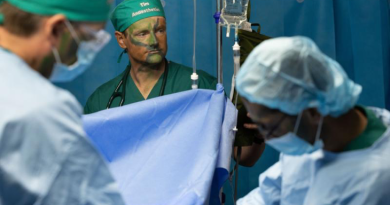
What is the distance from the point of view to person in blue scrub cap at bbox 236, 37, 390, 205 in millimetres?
1355

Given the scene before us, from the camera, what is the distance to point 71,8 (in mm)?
1298

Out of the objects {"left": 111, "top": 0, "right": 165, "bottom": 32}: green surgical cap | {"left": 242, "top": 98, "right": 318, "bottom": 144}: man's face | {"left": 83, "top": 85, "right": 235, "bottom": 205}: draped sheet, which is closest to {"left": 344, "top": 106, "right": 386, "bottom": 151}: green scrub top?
{"left": 242, "top": 98, "right": 318, "bottom": 144}: man's face

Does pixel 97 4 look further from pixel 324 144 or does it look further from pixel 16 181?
pixel 324 144

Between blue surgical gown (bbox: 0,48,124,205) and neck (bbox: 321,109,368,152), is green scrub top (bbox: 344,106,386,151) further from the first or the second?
blue surgical gown (bbox: 0,48,124,205)

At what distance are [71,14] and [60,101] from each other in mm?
208

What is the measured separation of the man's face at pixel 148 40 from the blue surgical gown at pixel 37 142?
151 cm

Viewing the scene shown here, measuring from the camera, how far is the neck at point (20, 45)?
1268 mm

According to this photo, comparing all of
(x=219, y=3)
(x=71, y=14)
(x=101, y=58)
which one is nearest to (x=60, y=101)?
(x=71, y=14)

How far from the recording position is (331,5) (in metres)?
2.99

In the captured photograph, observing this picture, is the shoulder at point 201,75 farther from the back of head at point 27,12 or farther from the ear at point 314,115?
the back of head at point 27,12

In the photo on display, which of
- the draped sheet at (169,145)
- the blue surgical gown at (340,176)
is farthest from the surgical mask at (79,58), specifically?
the draped sheet at (169,145)

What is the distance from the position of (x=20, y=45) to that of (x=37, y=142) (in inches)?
9.0

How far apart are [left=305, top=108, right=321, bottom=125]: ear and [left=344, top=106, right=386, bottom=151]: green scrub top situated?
0.11 meters

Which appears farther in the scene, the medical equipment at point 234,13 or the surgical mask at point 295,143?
the medical equipment at point 234,13
